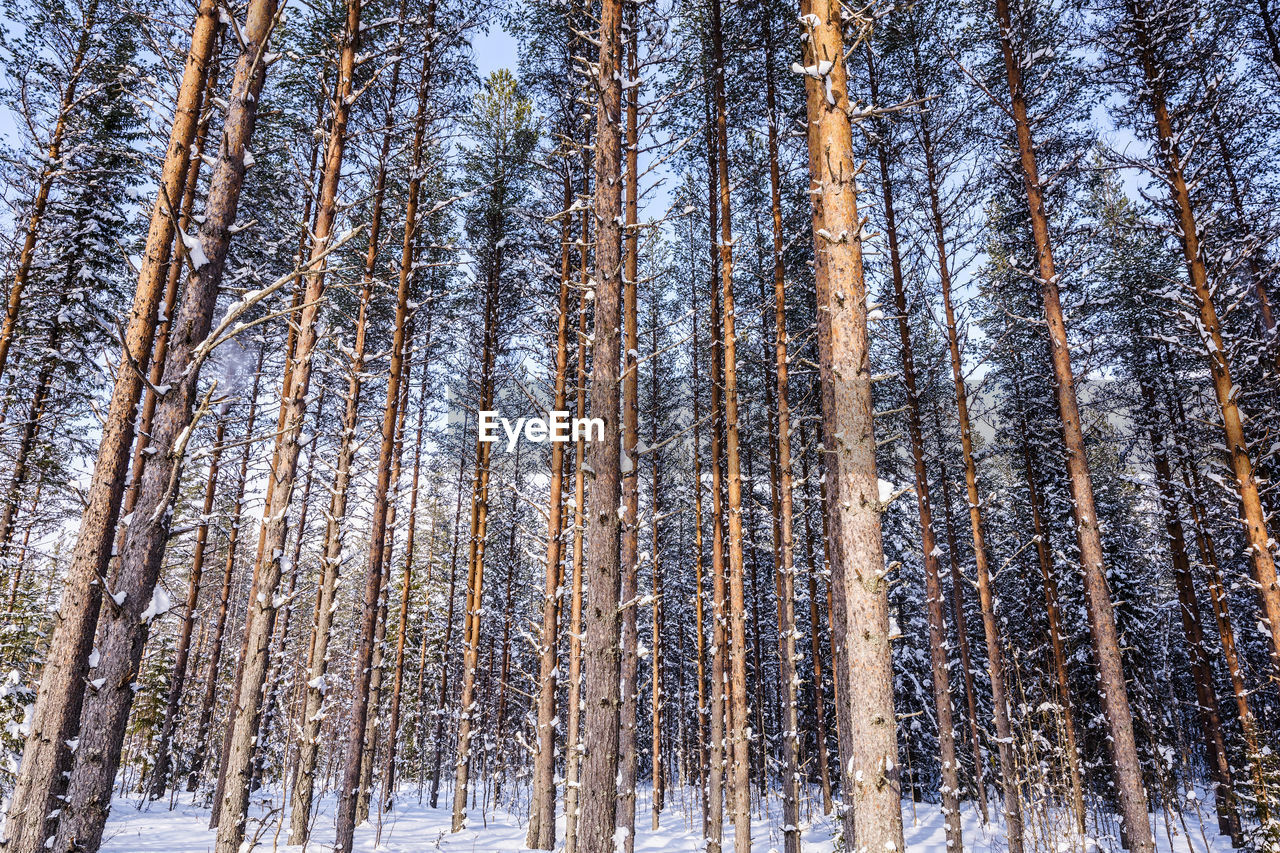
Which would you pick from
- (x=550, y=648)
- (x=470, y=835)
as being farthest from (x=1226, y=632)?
(x=470, y=835)

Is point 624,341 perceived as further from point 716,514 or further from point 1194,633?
point 1194,633

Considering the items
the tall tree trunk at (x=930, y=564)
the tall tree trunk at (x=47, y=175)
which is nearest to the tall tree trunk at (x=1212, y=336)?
the tall tree trunk at (x=930, y=564)

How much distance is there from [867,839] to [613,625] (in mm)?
2938

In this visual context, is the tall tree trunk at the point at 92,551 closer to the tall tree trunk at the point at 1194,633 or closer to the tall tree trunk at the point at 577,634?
the tall tree trunk at the point at 577,634

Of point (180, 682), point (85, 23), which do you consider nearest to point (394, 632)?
point (180, 682)

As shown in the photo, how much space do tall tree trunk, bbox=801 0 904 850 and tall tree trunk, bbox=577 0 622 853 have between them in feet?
7.66

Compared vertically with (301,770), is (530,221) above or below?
above

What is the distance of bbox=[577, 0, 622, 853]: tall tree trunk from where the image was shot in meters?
6.12

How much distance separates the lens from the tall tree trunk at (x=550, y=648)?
10.1m

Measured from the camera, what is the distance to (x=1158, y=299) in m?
15.2

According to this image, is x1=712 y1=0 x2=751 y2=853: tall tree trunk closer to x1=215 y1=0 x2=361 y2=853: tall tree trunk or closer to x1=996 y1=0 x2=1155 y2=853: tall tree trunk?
x1=996 y1=0 x2=1155 y2=853: tall tree trunk

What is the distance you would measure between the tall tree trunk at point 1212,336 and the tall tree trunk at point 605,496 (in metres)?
8.41

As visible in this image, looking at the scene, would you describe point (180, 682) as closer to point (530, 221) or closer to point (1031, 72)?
point (530, 221)

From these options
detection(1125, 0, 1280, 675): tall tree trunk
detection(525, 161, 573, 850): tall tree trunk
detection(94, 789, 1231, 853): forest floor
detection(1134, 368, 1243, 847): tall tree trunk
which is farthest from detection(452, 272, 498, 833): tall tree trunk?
detection(1134, 368, 1243, 847): tall tree trunk
